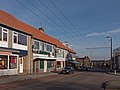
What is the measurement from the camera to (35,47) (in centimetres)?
3981

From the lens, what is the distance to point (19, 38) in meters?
33.2

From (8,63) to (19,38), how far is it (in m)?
4.86

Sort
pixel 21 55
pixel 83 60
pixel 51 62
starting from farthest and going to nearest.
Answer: pixel 83 60 < pixel 51 62 < pixel 21 55

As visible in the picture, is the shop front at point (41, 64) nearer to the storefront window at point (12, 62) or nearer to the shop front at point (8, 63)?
the storefront window at point (12, 62)

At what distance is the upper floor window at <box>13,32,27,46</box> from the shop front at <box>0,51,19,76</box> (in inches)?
80.9

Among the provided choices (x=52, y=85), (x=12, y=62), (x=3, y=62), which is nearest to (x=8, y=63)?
(x=3, y=62)

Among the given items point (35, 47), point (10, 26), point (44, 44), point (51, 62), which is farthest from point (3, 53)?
point (51, 62)

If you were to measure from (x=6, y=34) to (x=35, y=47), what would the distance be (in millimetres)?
10707

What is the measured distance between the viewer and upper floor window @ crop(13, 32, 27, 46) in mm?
32019

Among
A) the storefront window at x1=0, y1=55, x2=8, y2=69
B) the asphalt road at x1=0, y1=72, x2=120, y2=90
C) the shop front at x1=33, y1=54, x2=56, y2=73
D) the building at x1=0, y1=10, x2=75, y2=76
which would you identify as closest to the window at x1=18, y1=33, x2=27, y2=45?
the building at x1=0, y1=10, x2=75, y2=76

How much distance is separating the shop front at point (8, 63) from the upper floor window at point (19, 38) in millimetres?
2054

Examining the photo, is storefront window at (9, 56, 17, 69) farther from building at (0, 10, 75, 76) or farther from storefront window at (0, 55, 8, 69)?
storefront window at (0, 55, 8, 69)

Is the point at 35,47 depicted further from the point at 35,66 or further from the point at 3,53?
the point at 3,53

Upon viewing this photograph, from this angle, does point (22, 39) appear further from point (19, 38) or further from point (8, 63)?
point (8, 63)
